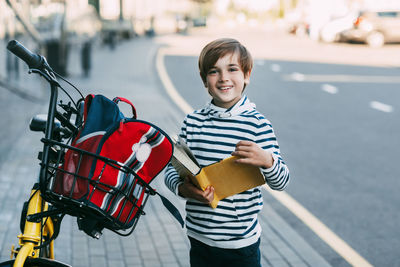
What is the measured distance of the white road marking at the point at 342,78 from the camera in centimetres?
1585

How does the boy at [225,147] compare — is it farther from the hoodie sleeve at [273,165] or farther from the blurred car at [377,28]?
the blurred car at [377,28]

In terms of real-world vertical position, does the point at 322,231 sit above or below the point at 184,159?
below

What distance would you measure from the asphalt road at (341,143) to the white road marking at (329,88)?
2 centimetres

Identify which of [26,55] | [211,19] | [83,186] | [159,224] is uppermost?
[26,55]

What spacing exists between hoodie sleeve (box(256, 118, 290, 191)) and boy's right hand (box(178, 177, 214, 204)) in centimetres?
22

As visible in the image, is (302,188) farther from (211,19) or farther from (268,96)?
(211,19)

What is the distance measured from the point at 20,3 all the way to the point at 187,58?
9.17m

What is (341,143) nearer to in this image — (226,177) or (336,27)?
(226,177)

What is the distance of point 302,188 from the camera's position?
652cm

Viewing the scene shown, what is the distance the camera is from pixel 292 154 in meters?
7.96

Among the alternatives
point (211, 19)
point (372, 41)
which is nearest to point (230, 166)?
point (372, 41)

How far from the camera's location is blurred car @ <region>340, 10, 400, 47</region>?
84.9 feet

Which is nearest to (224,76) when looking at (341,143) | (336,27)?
(341,143)

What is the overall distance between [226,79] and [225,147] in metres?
0.27
